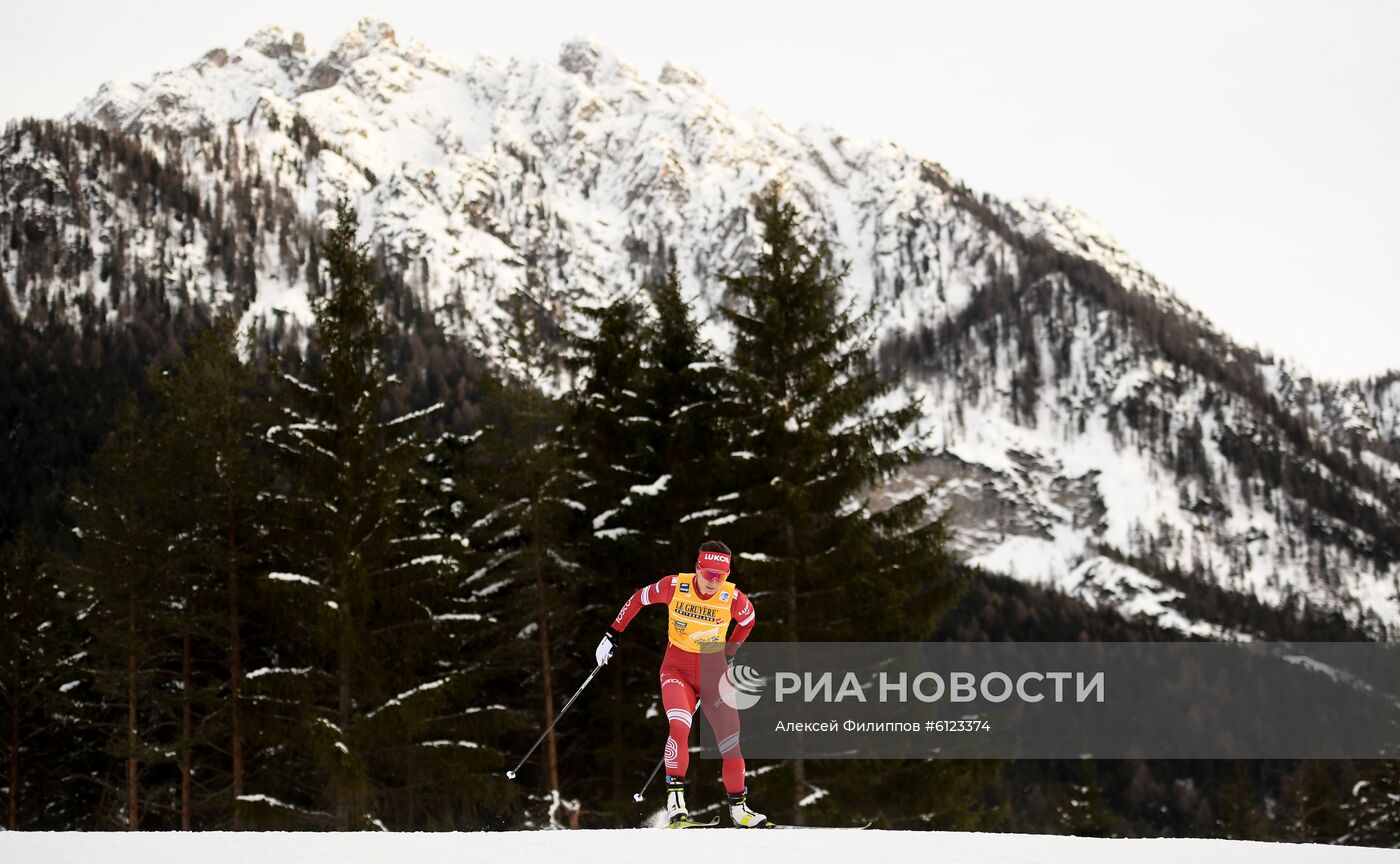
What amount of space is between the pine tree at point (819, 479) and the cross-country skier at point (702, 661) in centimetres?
680

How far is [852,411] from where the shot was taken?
1727 cm

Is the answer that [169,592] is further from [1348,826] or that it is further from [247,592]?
[1348,826]

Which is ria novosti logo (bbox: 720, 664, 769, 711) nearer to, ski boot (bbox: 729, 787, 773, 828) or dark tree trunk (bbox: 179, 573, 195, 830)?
ski boot (bbox: 729, 787, 773, 828)

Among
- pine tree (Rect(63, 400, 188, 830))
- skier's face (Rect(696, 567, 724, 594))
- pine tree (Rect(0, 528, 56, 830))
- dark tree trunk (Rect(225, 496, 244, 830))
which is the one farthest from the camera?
pine tree (Rect(0, 528, 56, 830))

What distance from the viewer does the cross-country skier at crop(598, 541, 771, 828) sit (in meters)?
9.01

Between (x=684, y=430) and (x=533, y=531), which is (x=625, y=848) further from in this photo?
(x=684, y=430)

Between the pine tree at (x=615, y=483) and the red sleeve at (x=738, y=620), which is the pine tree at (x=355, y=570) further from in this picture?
the red sleeve at (x=738, y=620)

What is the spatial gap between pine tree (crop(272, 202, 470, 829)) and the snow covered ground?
954cm

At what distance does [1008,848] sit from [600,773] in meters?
14.5

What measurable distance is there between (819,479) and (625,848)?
10609 mm

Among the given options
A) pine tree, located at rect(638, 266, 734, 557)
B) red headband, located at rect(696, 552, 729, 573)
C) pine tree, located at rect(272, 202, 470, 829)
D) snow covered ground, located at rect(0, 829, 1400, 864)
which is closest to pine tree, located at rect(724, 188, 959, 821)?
pine tree, located at rect(638, 266, 734, 557)

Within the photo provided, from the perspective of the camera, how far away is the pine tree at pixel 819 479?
16.6 m

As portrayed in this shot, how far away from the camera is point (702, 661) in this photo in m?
9.21

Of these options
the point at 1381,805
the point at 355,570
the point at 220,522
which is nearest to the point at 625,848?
the point at 355,570
